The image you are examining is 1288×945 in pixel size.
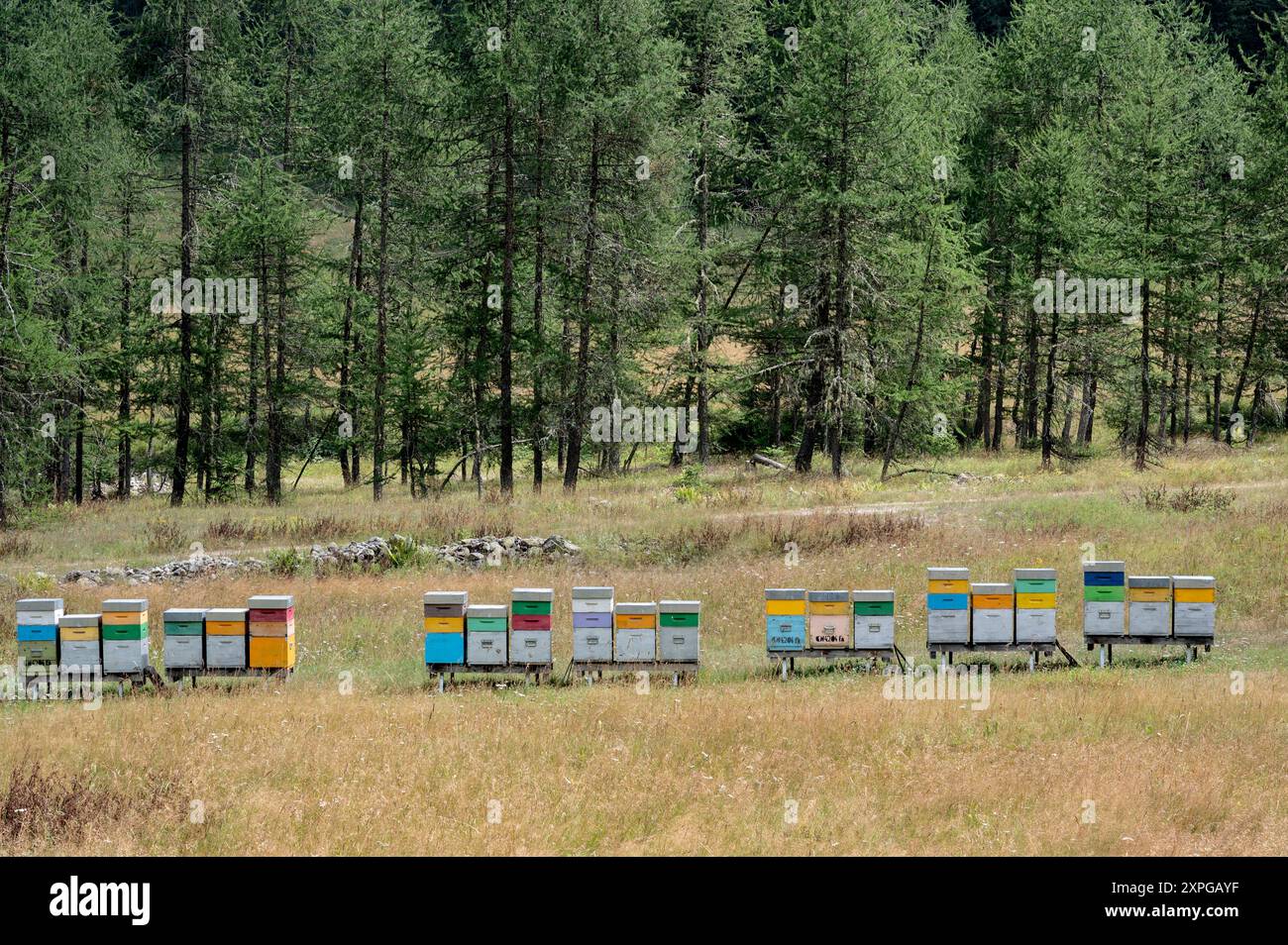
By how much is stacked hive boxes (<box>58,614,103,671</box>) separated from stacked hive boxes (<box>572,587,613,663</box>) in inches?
280

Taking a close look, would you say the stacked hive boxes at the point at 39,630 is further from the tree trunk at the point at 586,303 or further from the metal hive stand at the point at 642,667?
the tree trunk at the point at 586,303

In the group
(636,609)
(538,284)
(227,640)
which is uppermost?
(538,284)

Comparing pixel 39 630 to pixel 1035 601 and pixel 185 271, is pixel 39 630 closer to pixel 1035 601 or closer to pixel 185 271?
pixel 1035 601

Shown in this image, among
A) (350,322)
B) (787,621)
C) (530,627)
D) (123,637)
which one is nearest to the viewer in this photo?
(123,637)

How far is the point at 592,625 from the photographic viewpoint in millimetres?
18406

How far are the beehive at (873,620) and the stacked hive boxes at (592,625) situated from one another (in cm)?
389

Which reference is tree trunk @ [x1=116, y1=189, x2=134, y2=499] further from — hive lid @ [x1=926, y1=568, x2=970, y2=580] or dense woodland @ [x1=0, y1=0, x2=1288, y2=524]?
hive lid @ [x1=926, y1=568, x2=970, y2=580]

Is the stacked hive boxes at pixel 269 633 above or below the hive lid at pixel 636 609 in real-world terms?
below

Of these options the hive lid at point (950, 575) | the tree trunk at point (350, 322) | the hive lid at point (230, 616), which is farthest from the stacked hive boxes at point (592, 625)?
the tree trunk at point (350, 322)

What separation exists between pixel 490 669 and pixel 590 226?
68.5 feet

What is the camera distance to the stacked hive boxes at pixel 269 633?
58.9 feet

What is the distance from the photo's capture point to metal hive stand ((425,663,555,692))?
719 inches

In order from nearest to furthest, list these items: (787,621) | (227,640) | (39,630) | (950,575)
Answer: (39,630) < (227,640) < (787,621) < (950,575)

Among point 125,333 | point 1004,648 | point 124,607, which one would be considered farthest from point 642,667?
point 125,333
